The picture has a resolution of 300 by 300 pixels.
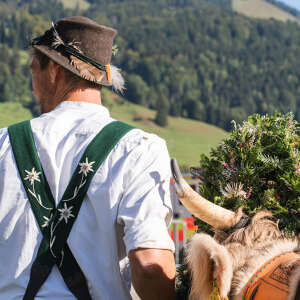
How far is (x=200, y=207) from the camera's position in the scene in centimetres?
227

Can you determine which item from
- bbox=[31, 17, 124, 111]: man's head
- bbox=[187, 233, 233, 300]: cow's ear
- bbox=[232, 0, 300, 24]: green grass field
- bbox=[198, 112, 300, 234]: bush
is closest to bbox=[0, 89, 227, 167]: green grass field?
bbox=[198, 112, 300, 234]: bush

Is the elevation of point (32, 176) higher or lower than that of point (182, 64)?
higher

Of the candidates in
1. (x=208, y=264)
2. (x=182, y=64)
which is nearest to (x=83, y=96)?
(x=208, y=264)

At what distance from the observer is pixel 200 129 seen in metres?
87.2

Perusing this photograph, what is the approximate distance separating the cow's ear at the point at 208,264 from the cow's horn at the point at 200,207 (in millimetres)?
233

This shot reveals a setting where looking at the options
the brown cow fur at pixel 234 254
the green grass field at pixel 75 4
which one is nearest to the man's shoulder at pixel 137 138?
the brown cow fur at pixel 234 254

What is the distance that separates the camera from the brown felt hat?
7.02 ft

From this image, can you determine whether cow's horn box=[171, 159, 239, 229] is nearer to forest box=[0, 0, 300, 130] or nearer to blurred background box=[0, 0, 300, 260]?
blurred background box=[0, 0, 300, 260]

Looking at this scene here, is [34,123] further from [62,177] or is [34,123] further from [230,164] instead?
[230,164]

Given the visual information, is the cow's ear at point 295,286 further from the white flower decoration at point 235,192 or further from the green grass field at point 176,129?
the green grass field at point 176,129

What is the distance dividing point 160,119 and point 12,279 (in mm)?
84546

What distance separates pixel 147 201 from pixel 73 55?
30.5 inches

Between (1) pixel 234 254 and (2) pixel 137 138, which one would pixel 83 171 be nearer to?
(2) pixel 137 138

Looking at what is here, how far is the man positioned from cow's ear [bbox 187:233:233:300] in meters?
0.17
